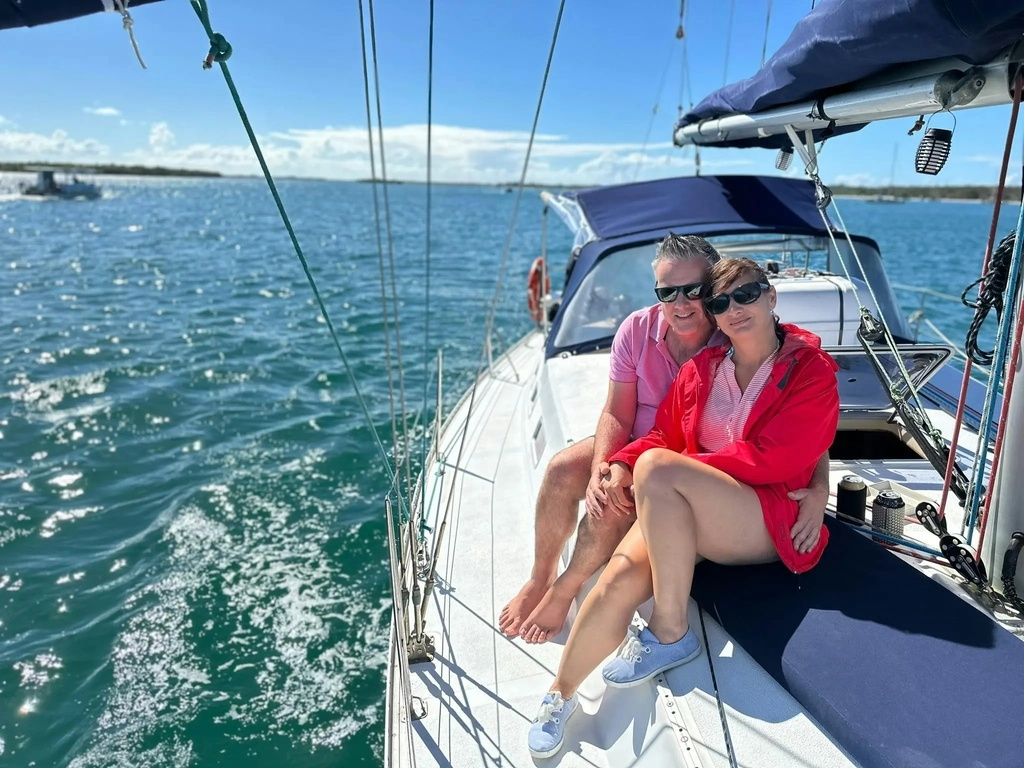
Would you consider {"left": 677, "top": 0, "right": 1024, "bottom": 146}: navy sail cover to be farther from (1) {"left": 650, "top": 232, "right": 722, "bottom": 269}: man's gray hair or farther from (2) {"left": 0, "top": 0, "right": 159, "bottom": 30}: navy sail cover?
(2) {"left": 0, "top": 0, "right": 159, "bottom": 30}: navy sail cover

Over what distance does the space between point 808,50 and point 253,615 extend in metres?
3.97

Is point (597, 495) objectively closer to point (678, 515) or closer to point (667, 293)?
point (678, 515)

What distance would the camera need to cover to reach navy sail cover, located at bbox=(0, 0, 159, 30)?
1745mm

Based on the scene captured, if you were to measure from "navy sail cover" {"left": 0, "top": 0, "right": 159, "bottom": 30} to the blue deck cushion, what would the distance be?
7.81 ft

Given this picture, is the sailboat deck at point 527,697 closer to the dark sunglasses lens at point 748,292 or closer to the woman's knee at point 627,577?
the woman's knee at point 627,577

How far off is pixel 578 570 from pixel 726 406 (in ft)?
2.66

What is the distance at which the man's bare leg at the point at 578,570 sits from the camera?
2.46m

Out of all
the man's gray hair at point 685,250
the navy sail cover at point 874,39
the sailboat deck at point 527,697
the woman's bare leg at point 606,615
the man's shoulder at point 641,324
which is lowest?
the sailboat deck at point 527,697

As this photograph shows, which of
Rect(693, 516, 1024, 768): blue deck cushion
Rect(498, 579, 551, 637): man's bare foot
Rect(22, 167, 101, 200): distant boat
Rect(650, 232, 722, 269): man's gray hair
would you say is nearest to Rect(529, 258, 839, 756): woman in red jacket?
Rect(693, 516, 1024, 768): blue deck cushion

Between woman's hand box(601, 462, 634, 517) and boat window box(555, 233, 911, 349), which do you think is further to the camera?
boat window box(555, 233, 911, 349)

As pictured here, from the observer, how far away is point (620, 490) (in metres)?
2.36

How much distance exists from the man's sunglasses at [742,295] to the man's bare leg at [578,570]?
2.52 ft

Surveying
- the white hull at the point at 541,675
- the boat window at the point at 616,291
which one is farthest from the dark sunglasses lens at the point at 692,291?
the boat window at the point at 616,291

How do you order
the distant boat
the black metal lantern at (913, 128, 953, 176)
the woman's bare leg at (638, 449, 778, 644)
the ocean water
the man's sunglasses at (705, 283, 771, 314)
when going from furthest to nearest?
the distant boat < the ocean water < the black metal lantern at (913, 128, 953, 176) < the man's sunglasses at (705, 283, 771, 314) < the woman's bare leg at (638, 449, 778, 644)
